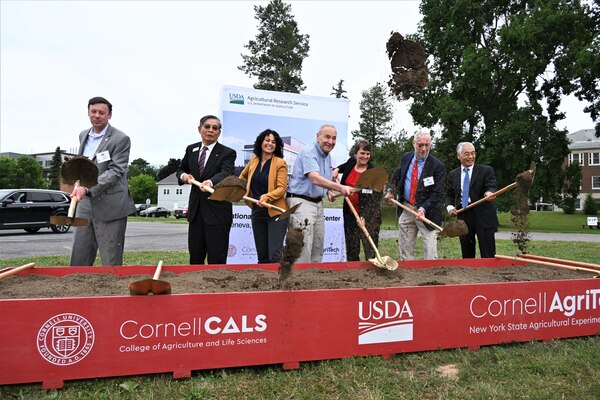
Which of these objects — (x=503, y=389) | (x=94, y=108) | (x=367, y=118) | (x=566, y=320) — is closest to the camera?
(x=503, y=389)

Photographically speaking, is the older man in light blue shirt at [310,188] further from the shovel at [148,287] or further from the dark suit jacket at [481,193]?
the shovel at [148,287]

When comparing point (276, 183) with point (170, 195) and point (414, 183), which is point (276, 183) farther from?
point (170, 195)

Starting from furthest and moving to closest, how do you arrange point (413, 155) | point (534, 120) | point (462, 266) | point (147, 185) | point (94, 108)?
1. point (147, 185)
2. point (534, 120)
3. point (413, 155)
4. point (462, 266)
5. point (94, 108)

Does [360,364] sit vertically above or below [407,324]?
below

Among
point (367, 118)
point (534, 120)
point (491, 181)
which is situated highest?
point (367, 118)

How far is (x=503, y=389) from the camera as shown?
7.68 ft

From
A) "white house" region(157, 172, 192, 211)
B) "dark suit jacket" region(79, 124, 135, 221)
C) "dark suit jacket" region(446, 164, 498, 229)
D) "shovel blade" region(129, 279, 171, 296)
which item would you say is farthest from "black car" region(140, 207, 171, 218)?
"shovel blade" region(129, 279, 171, 296)

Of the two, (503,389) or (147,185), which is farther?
(147,185)

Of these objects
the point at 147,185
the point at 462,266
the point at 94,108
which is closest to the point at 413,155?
the point at 462,266

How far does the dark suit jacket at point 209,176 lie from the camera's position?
401 centimetres

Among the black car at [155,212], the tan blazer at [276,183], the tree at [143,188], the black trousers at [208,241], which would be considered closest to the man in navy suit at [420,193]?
the tan blazer at [276,183]

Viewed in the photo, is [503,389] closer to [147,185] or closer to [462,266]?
[462,266]

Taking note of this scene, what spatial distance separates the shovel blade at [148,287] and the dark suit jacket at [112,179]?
62.4 inches

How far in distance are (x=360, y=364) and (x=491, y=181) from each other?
121 inches
